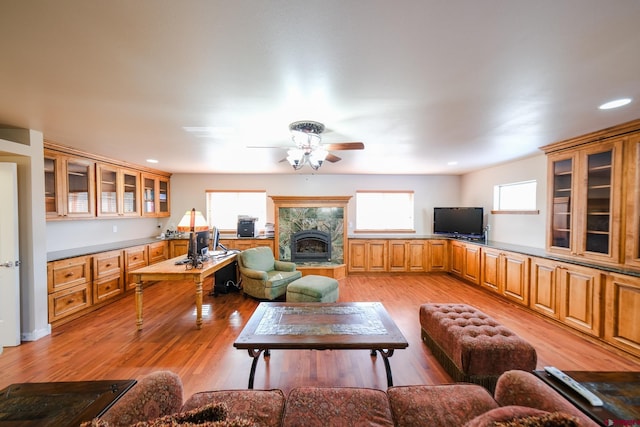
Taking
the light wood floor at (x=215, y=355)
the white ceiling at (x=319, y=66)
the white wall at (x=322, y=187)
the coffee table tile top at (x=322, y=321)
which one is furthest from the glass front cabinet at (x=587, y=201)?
the coffee table tile top at (x=322, y=321)

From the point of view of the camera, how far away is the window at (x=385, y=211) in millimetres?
5949

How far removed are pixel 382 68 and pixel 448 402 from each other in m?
1.94

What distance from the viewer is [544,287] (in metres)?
3.16

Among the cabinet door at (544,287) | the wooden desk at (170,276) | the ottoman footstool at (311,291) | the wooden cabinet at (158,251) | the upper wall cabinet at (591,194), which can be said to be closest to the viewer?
the upper wall cabinet at (591,194)

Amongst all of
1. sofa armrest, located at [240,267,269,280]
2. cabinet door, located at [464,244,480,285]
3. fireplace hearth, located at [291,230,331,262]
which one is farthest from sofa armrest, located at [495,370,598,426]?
fireplace hearth, located at [291,230,331,262]

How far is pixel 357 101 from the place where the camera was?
1945 millimetres

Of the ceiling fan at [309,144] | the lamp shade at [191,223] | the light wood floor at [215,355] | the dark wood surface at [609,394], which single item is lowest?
the light wood floor at [215,355]

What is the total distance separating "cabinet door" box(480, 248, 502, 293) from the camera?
3.99 meters

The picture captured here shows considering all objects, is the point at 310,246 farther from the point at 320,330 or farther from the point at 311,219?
the point at 320,330

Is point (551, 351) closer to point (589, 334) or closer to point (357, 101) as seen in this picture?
point (589, 334)

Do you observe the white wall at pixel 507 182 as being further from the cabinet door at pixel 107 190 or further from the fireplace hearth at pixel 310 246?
the cabinet door at pixel 107 190

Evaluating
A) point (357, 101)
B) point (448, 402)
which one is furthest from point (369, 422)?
point (357, 101)

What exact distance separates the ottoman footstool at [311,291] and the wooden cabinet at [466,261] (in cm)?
291

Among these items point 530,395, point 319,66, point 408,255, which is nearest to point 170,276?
point 319,66
